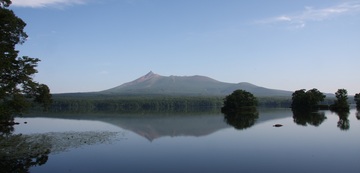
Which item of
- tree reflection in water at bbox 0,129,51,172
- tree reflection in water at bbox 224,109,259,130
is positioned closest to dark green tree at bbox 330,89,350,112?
Answer: tree reflection in water at bbox 224,109,259,130

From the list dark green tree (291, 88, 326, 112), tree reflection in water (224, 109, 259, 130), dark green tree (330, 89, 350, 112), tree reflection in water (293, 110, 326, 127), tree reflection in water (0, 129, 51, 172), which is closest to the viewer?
tree reflection in water (0, 129, 51, 172)

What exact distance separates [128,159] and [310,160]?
1394 cm

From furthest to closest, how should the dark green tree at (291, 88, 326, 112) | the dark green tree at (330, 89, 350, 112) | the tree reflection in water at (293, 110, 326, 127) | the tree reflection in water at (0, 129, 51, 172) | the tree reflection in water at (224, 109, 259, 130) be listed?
the dark green tree at (291, 88, 326, 112), the dark green tree at (330, 89, 350, 112), the tree reflection in water at (293, 110, 326, 127), the tree reflection in water at (224, 109, 259, 130), the tree reflection in water at (0, 129, 51, 172)

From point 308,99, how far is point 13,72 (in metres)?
109

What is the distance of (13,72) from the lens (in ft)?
95.3

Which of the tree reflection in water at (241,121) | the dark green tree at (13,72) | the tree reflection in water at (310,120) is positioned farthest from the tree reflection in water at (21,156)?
the tree reflection in water at (310,120)

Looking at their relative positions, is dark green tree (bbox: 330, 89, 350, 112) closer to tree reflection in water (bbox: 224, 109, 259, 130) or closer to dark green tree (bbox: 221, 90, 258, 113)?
dark green tree (bbox: 221, 90, 258, 113)

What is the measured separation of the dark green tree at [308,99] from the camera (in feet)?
393

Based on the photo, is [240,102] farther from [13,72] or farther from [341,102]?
[13,72]

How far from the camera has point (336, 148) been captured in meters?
30.4

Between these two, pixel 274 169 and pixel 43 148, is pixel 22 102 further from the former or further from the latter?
pixel 274 169

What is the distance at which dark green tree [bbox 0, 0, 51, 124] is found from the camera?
26234mm

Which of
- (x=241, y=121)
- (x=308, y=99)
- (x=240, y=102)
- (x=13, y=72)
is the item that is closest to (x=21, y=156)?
(x=13, y=72)

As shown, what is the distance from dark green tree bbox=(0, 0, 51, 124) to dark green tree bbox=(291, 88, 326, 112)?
106703 mm
